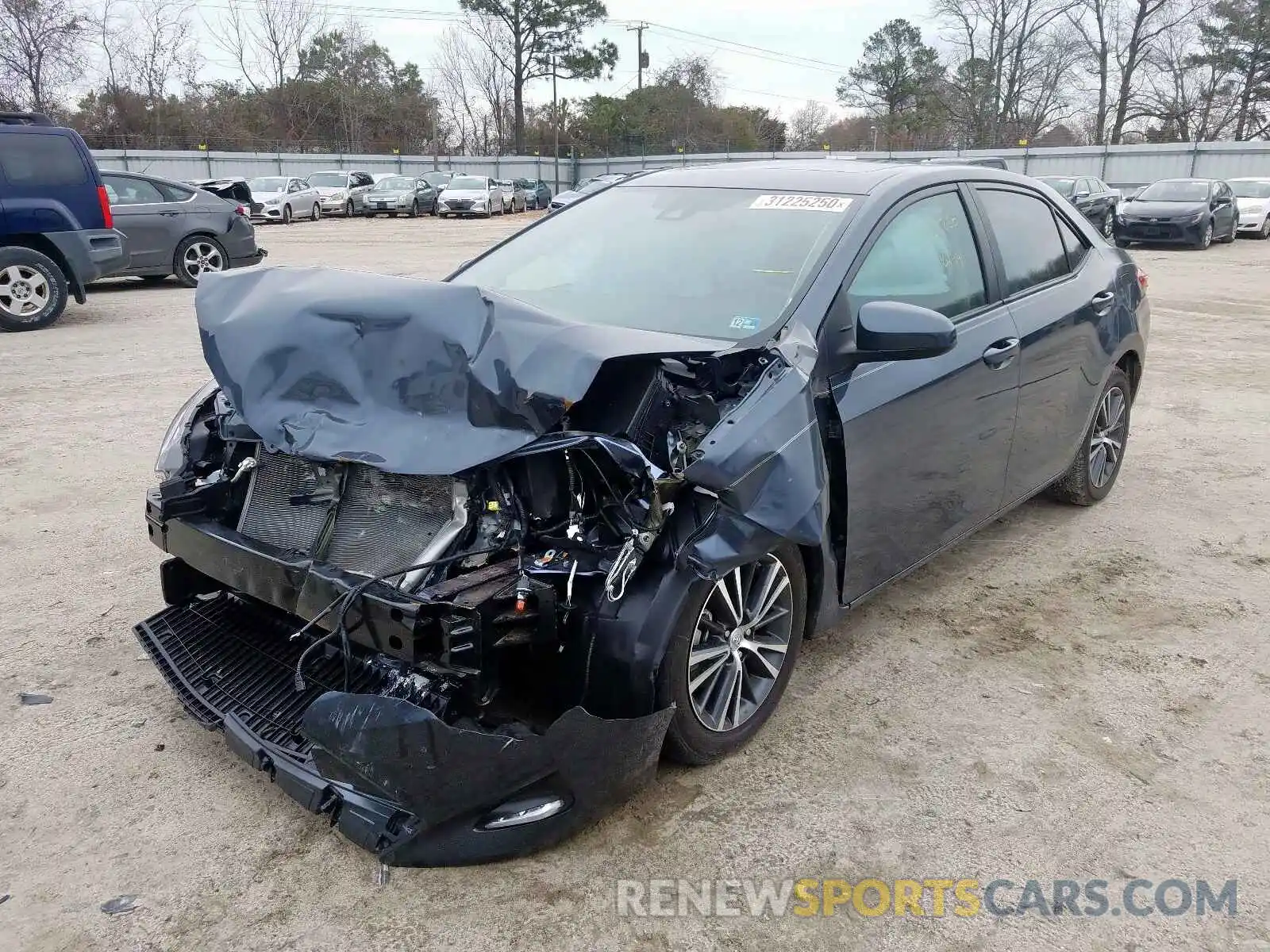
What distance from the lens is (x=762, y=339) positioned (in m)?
3.01

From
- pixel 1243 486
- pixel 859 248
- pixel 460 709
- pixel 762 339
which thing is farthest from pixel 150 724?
pixel 1243 486

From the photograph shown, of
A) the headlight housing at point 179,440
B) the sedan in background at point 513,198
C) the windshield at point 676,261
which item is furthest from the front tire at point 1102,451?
the sedan in background at point 513,198

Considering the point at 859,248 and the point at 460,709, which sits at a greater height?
the point at 859,248

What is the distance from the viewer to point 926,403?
11.4 ft

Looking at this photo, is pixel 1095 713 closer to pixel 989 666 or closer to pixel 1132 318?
pixel 989 666

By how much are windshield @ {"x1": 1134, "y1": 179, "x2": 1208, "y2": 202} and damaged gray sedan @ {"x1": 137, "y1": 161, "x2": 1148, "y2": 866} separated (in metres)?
21.3

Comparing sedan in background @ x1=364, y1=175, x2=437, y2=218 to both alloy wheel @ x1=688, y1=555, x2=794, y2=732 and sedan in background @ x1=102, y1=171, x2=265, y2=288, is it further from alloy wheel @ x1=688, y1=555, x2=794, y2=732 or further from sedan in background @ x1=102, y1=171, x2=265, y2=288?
alloy wheel @ x1=688, y1=555, x2=794, y2=732

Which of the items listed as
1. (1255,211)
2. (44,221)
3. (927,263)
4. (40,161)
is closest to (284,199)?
(40,161)

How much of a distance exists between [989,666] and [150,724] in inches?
114

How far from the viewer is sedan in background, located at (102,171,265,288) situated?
12.6 m

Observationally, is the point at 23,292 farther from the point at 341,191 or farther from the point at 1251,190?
the point at 1251,190

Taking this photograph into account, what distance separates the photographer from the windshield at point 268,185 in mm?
29000

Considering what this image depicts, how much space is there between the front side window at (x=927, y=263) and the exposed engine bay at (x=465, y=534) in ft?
1.82

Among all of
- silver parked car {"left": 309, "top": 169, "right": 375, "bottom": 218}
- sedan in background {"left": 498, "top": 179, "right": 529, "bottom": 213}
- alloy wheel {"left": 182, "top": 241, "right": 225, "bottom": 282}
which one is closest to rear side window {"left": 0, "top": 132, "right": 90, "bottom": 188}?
alloy wheel {"left": 182, "top": 241, "right": 225, "bottom": 282}
